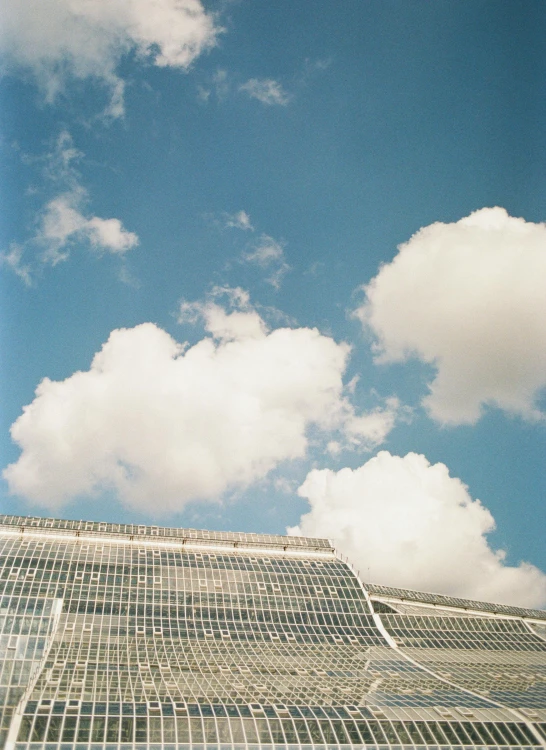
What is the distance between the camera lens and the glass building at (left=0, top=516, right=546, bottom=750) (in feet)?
186

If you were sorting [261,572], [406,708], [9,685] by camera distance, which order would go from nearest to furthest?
[406,708], [9,685], [261,572]

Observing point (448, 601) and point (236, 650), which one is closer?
point (236, 650)

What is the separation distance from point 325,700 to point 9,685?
117 ft

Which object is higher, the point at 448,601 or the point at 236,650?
the point at 448,601

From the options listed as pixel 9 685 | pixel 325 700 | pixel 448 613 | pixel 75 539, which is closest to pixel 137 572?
pixel 75 539

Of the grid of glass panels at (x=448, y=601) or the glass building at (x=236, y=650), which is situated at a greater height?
the grid of glass panels at (x=448, y=601)

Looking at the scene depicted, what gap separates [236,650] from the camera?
90.8m

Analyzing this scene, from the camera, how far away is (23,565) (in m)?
99.7

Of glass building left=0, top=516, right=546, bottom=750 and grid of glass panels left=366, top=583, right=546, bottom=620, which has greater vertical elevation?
grid of glass panels left=366, top=583, right=546, bottom=620

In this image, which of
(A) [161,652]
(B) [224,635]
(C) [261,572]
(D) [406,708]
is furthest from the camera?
(C) [261,572]

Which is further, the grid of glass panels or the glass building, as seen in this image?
the grid of glass panels

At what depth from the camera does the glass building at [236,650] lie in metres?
56.6

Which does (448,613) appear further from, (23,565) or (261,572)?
(23,565)

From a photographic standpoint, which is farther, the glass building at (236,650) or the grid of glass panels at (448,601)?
the grid of glass panels at (448,601)
